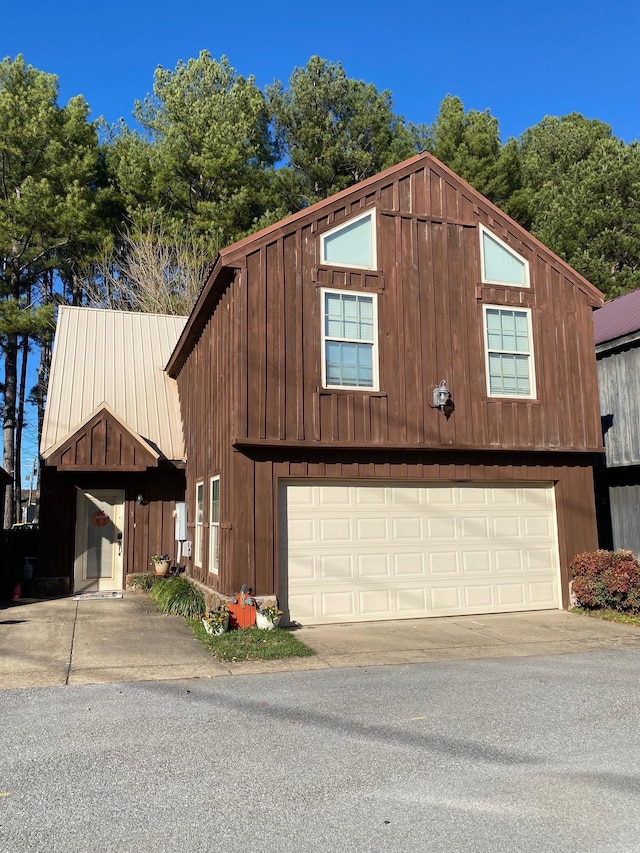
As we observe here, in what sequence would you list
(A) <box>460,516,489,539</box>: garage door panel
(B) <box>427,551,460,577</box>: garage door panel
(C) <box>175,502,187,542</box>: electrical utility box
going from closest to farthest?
(B) <box>427,551,460,577</box>: garage door panel → (A) <box>460,516,489,539</box>: garage door panel → (C) <box>175,502,187,542</box>: electrical utility box

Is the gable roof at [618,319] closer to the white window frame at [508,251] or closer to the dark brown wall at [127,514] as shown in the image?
the white window frame at [508,251]

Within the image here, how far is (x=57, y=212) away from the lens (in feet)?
81.0

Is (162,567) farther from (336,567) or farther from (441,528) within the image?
(441,528)

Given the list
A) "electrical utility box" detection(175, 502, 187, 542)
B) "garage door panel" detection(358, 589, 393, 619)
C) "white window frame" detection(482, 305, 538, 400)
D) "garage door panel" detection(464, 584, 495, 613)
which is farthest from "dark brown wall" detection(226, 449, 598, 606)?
"electrical utility box" detection(175, 502, 187, 542)

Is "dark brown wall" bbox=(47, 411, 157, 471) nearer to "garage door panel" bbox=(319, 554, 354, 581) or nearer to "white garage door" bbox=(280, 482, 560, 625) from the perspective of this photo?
"white garage door" bbox=(280, 482, 560, 625)

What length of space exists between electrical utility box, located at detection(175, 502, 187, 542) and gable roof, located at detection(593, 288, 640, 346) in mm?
9351

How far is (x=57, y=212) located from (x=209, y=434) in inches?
659

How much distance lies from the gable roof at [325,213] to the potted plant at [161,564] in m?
4.71

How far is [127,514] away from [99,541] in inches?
30.6

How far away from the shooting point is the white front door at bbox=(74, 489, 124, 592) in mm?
13969

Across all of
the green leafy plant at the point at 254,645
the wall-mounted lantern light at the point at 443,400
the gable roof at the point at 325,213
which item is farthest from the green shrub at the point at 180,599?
the wall-mounted lantern light at the point at 443,400

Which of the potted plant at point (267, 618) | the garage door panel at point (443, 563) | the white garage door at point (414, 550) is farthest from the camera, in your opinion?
the garage door panel at point (443, 563)

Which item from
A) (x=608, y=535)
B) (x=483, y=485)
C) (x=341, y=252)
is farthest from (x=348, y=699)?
(x=608, y=535)

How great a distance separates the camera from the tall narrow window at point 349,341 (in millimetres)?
10609
